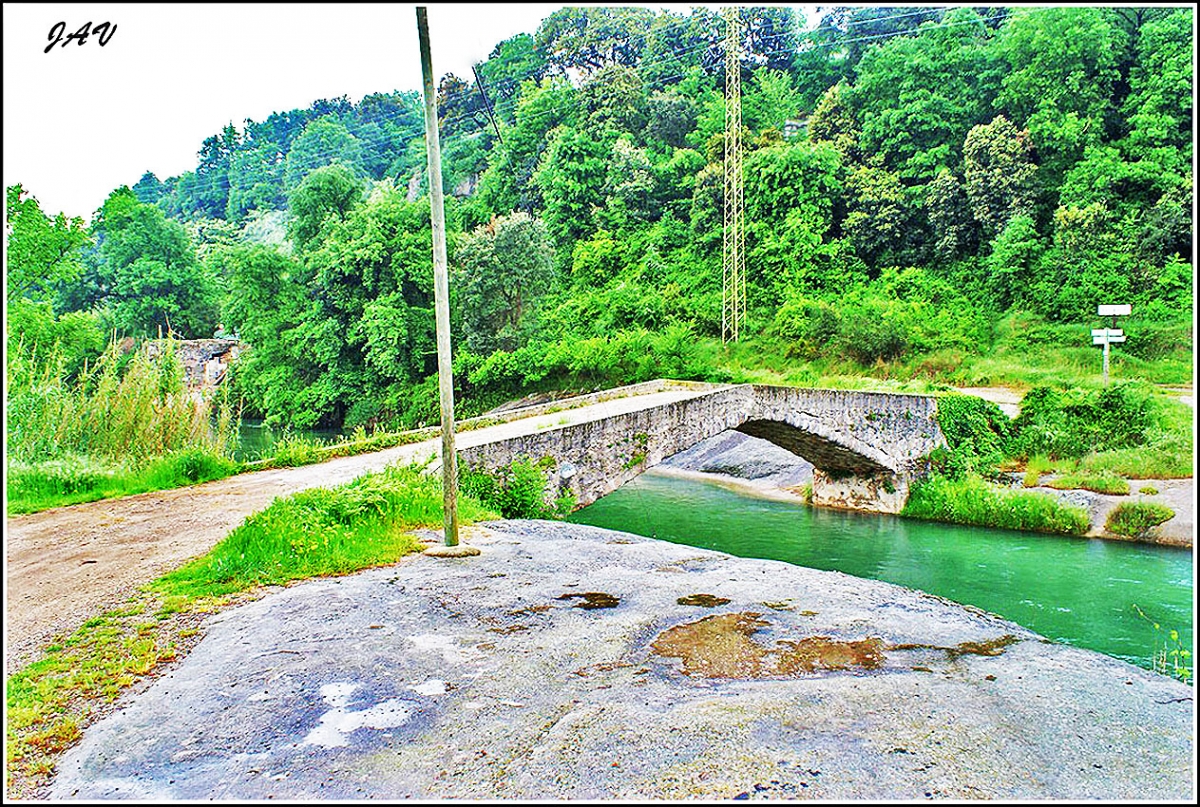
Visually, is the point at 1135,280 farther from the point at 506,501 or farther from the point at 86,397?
the point at 86,397

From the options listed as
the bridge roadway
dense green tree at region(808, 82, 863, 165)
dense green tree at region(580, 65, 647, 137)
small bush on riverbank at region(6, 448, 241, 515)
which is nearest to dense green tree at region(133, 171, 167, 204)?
dense green tree at region(580, 65, 647, 137)

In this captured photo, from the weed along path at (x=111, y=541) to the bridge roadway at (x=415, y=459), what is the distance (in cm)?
1

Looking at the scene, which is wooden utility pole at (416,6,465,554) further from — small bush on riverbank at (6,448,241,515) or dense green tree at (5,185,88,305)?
dense green tree at (5,185,88,305)

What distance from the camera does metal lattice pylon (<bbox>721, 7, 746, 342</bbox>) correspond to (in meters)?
30.3

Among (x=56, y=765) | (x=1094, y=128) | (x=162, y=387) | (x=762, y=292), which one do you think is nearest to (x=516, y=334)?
(x=762, y=292)

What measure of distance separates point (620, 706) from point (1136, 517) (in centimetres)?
1501

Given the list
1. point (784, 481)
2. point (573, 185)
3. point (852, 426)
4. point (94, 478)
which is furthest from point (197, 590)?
point (573, 185)

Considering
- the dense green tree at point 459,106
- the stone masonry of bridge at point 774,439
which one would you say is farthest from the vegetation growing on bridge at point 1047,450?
the dense green tree at point 459,106

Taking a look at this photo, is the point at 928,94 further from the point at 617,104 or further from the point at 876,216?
the point at 617,104

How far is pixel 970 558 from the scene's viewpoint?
48.3 ft

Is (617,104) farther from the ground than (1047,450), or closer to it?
farther from the ground

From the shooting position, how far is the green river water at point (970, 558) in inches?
442

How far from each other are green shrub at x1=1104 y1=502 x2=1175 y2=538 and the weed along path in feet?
39.7

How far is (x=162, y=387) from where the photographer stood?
981 centimetres
